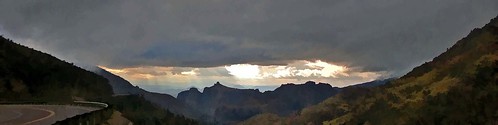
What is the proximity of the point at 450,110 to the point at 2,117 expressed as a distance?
147400mm

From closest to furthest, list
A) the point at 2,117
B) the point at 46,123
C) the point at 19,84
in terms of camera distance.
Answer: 1. the point at 46,123
2. the point at 2,117
3. the point at 19,84

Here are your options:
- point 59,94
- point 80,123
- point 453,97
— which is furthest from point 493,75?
point 80,123

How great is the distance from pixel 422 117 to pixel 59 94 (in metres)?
121

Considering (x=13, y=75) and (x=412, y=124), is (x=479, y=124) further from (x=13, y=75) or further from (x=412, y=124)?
(x=13, y=75)

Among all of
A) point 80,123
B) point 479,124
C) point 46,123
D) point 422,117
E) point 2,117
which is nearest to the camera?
point 80,123

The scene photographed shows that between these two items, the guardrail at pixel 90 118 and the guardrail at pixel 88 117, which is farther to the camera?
the guardrail at pixel 88 117

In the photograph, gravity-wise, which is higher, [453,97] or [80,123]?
[453,97]

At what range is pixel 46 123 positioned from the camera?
58.8 meters

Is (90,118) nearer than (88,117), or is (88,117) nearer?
(88,117)

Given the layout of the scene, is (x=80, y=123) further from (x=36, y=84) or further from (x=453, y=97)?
(x=453, y=97)

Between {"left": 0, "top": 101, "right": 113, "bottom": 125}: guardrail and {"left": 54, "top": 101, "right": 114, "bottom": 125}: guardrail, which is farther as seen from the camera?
{"left": 0, "top": 101, "right": 113, "bottom": 125}: guardrail

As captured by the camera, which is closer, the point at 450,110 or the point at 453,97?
the point at 450,110

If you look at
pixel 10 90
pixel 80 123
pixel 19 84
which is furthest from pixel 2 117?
pixel 19 84

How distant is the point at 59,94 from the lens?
184 metres
